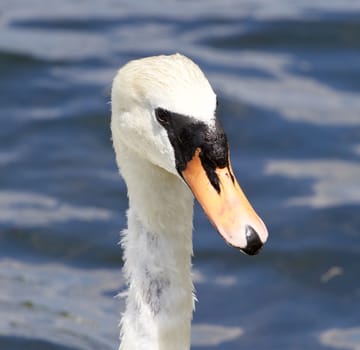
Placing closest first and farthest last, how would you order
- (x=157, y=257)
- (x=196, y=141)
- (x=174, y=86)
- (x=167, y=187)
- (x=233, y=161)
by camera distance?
(x=196, y=141), (x=174, y=86), (x=167, y=187), (x=157, y=257), (x=233, y=161)

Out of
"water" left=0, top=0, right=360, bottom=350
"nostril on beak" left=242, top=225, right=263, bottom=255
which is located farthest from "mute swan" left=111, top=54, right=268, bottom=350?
"water" left=0, top=0, right=360, bottom=350

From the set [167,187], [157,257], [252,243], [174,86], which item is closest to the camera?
[252,243]

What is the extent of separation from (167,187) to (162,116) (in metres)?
0.38

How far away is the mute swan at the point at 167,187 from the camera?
15.7 feet

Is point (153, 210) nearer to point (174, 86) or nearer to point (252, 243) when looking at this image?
point (174, 86)

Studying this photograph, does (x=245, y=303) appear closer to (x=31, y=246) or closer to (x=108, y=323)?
(x=108, y=323)

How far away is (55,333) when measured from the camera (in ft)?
24.9

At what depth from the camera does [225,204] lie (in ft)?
15.9

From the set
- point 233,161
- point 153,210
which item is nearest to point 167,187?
point 153,210

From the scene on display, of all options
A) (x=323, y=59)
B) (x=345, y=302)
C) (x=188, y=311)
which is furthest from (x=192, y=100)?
(x=323, y=59)

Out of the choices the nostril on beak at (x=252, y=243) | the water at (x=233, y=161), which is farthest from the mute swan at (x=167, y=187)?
the water at (x=233, y=161)

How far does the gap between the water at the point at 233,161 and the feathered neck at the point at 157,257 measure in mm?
1577

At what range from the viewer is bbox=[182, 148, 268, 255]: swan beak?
15.4 feet

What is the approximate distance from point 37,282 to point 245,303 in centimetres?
124
